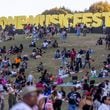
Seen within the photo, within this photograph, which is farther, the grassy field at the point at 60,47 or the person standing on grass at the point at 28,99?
the grassy field at the point at 60,47

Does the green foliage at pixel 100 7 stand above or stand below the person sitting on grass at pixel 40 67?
above

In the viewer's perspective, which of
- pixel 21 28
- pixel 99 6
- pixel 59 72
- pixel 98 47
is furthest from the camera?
Result: pixel 99 6

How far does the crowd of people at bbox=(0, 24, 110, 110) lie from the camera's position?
15.7 m

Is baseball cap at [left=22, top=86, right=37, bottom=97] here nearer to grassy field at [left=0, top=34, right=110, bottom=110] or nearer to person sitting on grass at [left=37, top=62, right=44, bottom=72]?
grassy field at [left=0, top=34, right=110, bottom=110]

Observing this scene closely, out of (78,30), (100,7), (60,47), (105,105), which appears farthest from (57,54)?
(100,7)

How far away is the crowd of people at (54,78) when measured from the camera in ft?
51.5

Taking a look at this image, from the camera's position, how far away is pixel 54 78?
3456 cm

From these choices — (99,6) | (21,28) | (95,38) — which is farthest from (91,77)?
(99,6)

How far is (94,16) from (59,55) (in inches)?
756

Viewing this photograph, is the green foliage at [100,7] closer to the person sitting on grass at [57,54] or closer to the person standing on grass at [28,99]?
the person sitting on grass at [57,54]

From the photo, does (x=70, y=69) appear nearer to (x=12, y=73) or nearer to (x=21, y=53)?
(x=12, y=73)

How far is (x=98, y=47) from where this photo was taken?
48.3 m

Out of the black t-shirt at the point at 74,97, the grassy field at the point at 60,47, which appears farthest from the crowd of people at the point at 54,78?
the grassy field at the point at 60,47

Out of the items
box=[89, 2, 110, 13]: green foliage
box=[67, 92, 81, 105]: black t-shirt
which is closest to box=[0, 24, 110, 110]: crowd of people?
box=[67, 92, 81, 105]: black t-shirt
